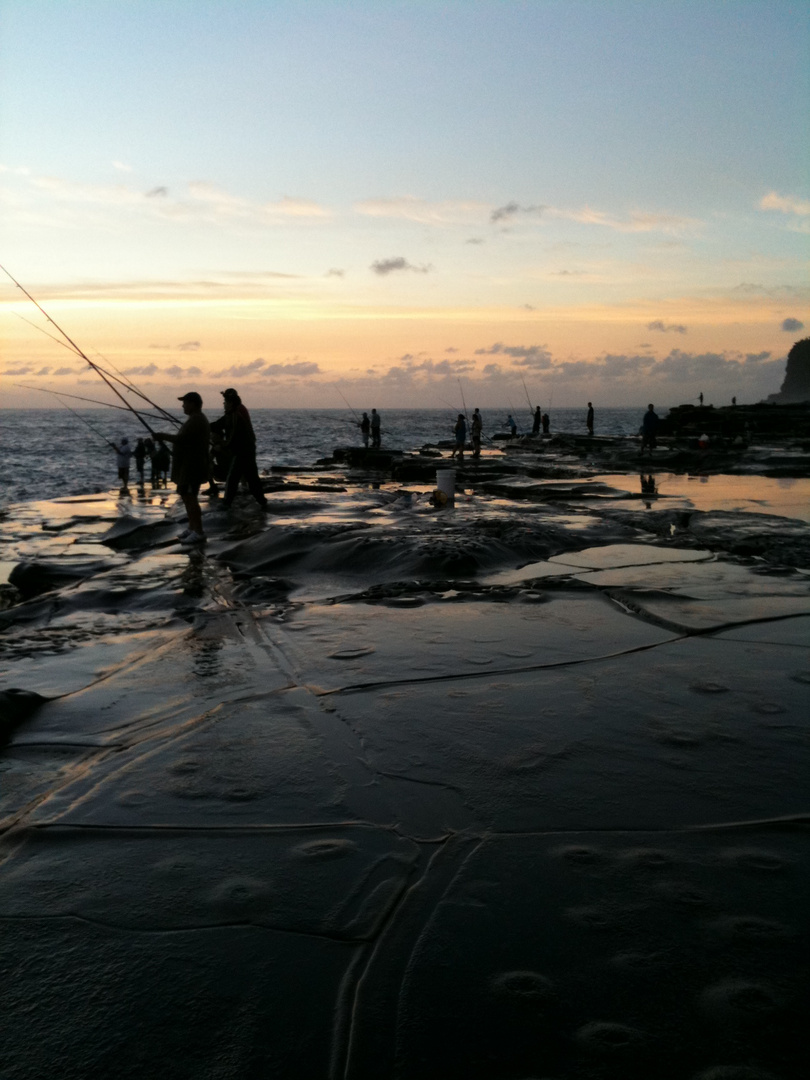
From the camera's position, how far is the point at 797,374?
143 meters

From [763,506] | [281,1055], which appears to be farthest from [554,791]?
[763,506]

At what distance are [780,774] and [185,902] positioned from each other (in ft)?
7.46

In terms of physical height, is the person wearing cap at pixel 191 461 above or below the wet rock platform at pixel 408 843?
above

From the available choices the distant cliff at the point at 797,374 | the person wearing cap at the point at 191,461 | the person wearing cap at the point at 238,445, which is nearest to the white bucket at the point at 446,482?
the person wearing cap at the point at 238,445

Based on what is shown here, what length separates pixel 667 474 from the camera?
873 inches

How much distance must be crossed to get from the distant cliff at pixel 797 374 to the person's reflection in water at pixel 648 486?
130999mm

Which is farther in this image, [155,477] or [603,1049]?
[155,477]

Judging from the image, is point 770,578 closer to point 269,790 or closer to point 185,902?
point 269,790

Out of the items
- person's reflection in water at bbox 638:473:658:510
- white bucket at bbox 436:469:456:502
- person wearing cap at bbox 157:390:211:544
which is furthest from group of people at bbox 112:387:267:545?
person's reflection in water at bbox 638:473:658:510

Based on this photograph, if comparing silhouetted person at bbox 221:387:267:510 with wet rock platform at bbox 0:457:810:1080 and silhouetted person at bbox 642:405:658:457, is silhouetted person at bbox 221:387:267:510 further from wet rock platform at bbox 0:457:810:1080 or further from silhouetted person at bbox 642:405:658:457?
silhouetted person at bbox 642:405:658:457

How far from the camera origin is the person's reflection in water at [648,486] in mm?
14188

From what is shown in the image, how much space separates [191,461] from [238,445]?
10.3 feet

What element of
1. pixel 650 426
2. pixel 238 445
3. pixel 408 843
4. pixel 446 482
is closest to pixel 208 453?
pixel 238 445

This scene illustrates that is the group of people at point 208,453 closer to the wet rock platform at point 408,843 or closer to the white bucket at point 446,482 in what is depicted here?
the white bucket at point 446,482
